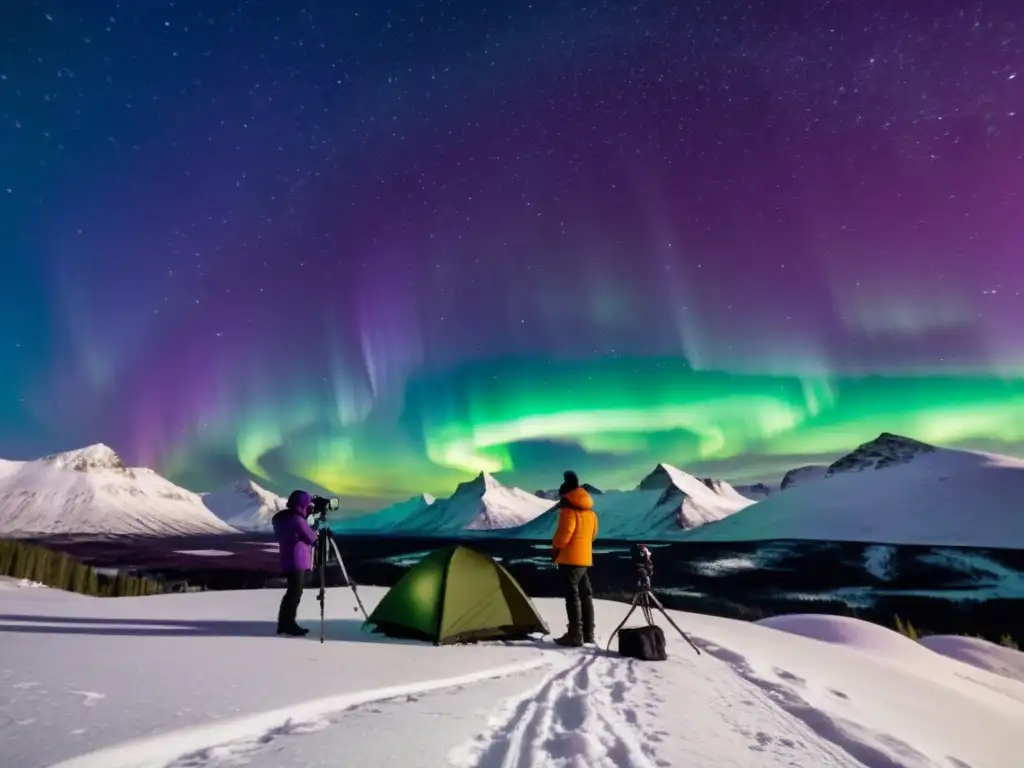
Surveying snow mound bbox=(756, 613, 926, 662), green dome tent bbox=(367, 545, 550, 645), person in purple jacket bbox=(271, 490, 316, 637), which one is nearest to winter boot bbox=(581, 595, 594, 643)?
green dome tent bbox=(367, 545, 550, 645)

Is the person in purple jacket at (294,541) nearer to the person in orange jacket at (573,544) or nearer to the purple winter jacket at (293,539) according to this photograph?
the purple winter jacket at (293,539)

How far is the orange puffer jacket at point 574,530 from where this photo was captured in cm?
1033

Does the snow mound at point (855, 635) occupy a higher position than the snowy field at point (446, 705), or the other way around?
the snowy field at point (446, 705)

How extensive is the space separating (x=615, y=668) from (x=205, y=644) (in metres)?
5.81

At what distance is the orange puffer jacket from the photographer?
10.3 metres

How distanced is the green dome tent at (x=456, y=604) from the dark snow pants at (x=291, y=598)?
4.31ft

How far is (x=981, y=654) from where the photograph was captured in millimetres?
19219

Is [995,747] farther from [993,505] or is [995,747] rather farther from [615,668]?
[993,505]

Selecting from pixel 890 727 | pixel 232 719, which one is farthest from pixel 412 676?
pixel 890 727

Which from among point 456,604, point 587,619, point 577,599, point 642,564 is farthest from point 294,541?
point 642,564

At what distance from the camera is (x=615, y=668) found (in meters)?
8.73

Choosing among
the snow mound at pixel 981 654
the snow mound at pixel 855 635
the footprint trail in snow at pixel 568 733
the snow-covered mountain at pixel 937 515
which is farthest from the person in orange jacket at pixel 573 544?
the snow-covered mountain at pixel 937 515

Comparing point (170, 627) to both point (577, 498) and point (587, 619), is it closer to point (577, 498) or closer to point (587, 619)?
point (587, 619)

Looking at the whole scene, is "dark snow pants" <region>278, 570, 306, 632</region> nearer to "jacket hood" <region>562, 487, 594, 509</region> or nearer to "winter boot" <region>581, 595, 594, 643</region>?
"jacket hood" <region>562, 487, 594, 509</region>
